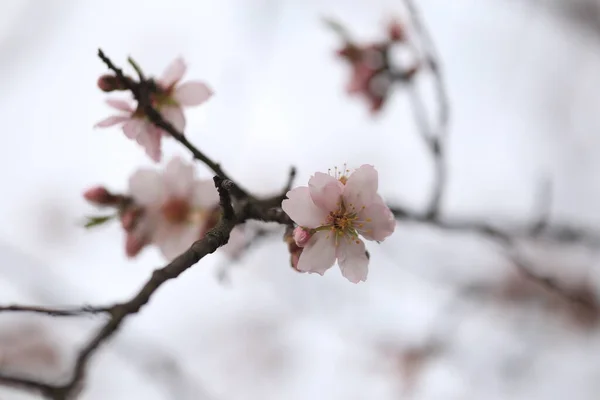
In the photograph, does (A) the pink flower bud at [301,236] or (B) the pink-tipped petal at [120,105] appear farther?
(B) the pink-tipped petal at [120,105]

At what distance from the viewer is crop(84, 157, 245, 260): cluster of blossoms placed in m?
0.95

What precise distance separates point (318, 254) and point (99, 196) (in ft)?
1.52

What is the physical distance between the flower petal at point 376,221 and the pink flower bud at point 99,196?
0.49 m

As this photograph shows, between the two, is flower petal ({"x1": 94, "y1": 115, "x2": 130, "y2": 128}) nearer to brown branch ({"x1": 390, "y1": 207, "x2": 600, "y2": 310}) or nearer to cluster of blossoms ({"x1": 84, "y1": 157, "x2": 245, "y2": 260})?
cluster of blossoms ({"x1": 84, "y1": 157, "x2": 245, "y2": 260})

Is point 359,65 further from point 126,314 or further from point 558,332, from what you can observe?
point 558,332

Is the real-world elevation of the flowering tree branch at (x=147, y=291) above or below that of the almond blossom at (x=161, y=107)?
below

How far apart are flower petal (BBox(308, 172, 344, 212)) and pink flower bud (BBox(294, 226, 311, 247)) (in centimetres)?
4

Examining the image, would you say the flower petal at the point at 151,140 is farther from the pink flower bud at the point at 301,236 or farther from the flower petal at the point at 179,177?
the pink flower bud at the point at 301,236

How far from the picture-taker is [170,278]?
551mm

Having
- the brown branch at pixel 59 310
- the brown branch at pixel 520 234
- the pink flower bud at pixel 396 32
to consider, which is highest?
the pink flower bud at pixel 396 32

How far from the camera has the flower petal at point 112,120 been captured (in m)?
0.82

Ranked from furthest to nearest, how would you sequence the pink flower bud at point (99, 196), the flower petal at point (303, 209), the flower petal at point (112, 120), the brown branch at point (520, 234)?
the brown branch at point (520, 234), the pink flower bud at point (99, 196), the flower petal at point (112, 120), the flower petal at point (303, 209)

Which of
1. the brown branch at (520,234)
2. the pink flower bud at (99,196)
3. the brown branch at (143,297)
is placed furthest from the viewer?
the brown branch at (520,234)

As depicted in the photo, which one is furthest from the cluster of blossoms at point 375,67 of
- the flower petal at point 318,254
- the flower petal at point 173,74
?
the flower petal at point 318,254
